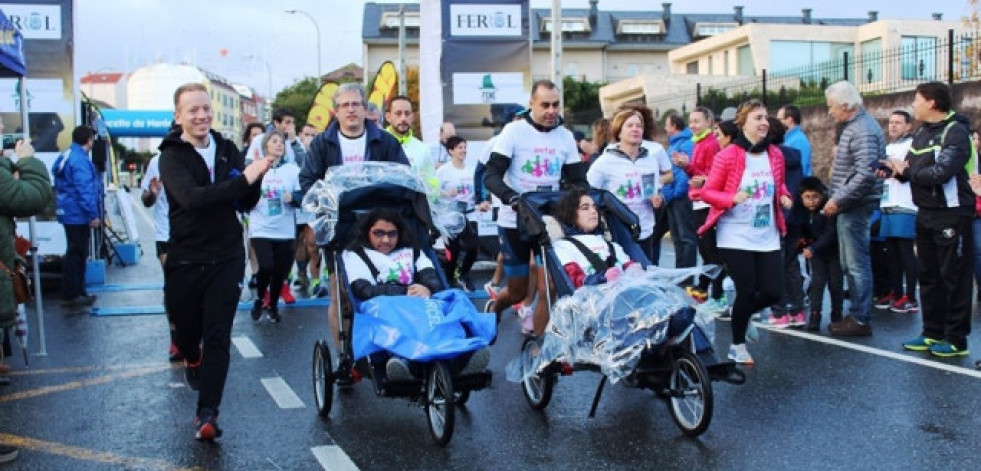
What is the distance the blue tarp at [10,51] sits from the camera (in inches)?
330

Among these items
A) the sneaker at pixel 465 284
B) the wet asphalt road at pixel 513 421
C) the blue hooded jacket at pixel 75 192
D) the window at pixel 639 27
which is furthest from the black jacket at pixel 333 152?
the window at pixel 639 27

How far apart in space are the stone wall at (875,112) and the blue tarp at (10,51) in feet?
40.7

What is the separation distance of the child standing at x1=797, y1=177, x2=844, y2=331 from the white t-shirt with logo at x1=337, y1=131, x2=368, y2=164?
4.35m

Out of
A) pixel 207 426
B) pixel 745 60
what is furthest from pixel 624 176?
pixel 745 60

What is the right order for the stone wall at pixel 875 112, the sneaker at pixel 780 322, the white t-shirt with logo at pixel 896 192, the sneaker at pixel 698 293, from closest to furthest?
the sneaker at pixel 780 322 → the white t-shirt with logo at pixel 896 192 → the sneaker at pixel 698 293 → the stone wall at pixel 875 112

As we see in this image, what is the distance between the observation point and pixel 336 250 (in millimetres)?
6879

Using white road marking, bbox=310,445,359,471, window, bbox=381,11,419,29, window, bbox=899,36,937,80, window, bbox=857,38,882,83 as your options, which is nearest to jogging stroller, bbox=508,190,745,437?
white road marking, bbox=310,445,359,471

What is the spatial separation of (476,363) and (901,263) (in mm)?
6597

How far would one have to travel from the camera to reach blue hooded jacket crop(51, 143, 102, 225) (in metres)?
13.0

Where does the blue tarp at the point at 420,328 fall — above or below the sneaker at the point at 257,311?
above

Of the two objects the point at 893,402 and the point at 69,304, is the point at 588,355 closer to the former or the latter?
the point at 893,402

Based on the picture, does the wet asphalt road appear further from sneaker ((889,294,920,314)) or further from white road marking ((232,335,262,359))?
sneaker ((889,294,920,314))

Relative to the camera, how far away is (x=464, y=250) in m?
13.1

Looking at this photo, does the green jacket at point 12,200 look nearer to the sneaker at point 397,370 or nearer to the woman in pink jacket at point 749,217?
the sneaker at point 397,370
